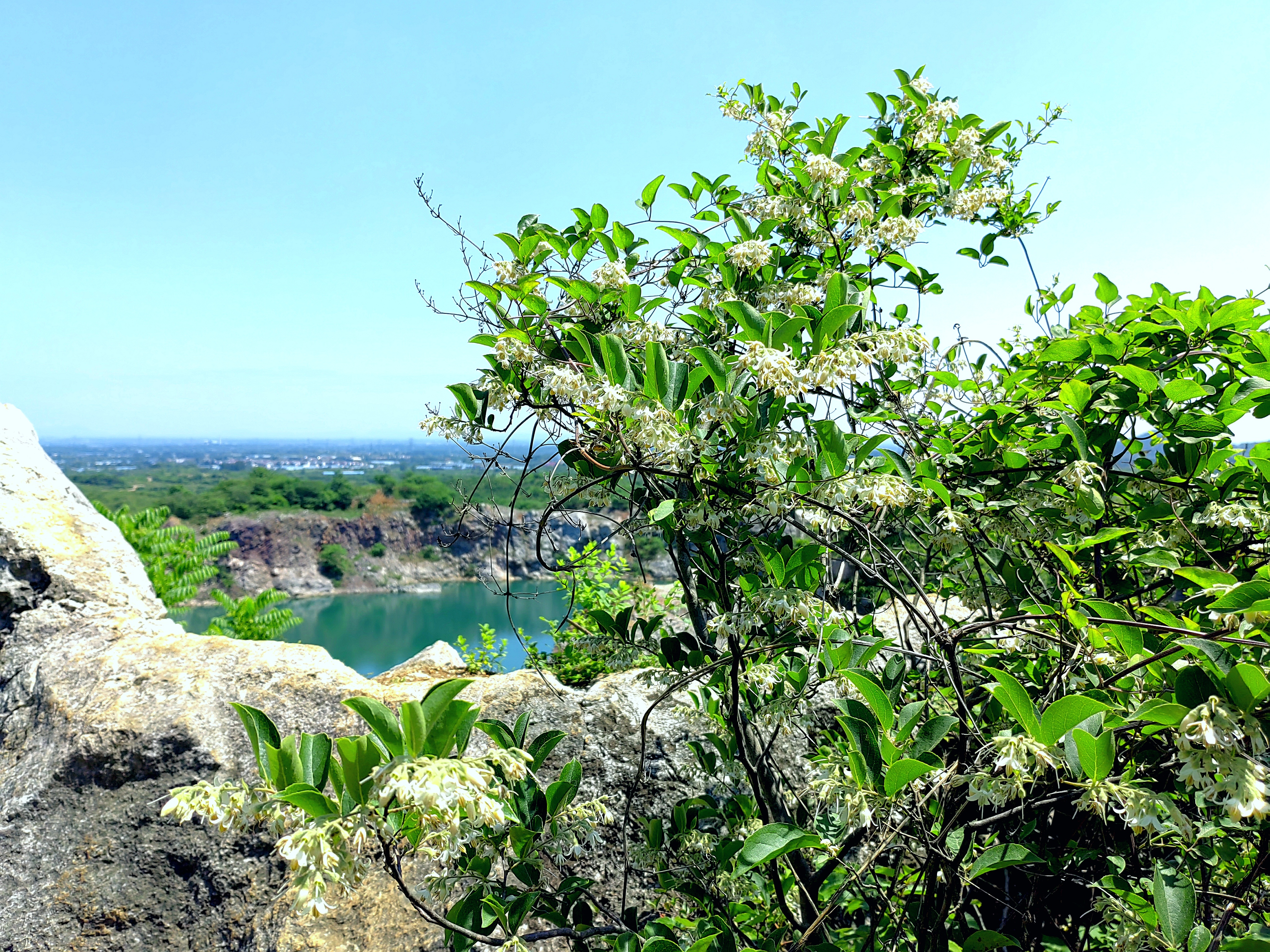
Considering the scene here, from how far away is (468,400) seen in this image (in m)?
2.05

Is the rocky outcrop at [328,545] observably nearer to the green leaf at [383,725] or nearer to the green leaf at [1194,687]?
the green leaf at [383,725]

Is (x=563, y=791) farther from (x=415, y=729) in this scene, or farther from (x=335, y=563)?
(x=335, y=563)

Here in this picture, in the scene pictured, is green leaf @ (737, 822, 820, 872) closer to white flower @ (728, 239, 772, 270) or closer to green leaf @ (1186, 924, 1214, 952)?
green leaf @ (1186, 924, 1214, 952)

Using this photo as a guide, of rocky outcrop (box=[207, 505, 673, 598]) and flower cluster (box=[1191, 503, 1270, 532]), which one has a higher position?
flower cluster (box=[1191, 503, 1270, 532])

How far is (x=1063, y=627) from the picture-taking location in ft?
5.25

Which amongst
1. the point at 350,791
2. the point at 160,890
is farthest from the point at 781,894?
the point at 160,890

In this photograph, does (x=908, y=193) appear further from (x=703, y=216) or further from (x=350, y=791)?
(x=350, y=791)

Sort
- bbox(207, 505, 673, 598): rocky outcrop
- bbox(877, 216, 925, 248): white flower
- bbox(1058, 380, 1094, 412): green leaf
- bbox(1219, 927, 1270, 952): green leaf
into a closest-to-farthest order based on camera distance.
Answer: bbox(1219, 927, 1270, 952): green leaf < bbox(1058, 380, 1094, 412): green leaf < bbox(877, 216, 925, 248): white flower < bbox(207, 505, 673, 598): rocky outcrop

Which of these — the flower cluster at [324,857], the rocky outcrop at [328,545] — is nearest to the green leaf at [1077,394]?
the flower cluster at [324,857]

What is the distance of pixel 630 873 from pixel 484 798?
93.8 inches

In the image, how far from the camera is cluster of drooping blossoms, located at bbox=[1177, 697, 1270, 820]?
95 cm

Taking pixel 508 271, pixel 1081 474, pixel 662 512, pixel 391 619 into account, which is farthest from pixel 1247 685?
pixel 391 619

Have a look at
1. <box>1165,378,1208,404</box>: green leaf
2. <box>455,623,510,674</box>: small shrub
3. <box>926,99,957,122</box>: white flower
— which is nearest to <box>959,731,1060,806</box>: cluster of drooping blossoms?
<box>1165,378,1208,404</box>: green leaf

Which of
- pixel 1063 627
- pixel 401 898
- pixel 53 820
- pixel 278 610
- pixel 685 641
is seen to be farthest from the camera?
pixel 278 610
